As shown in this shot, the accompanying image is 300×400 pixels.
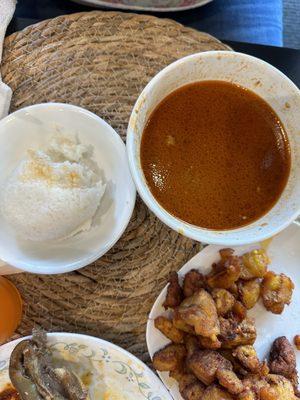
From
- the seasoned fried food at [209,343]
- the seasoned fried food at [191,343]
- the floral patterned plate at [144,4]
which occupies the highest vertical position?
the floral patterned plate at [144,4]

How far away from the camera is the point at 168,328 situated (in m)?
1.43

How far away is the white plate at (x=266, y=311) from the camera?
1462 millimetres

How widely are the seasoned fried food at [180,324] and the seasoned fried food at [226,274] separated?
0.42ft

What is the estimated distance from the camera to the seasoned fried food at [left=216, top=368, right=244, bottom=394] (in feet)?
4.40

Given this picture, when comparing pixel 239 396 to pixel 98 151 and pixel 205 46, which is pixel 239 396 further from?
pixel 205 46

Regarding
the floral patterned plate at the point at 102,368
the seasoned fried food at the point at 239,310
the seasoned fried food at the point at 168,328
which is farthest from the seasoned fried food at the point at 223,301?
the floral patterned plate at the point at 102,368

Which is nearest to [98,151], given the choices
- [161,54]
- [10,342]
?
[161,54]

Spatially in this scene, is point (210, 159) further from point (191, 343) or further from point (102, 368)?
point (102, 368)

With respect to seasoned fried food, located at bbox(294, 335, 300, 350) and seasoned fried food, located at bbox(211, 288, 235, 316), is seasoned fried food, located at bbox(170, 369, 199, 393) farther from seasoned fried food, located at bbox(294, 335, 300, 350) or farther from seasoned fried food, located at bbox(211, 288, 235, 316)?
seasoned fried food, located at bbox(294, 335, 300, 350)

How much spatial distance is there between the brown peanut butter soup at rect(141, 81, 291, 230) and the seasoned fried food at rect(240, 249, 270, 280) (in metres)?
0.27

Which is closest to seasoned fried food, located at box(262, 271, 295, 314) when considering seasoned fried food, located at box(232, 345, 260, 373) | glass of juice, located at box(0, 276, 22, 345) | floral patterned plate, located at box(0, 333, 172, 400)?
seasoned fried food, located at box(232, 345, 260, 373)

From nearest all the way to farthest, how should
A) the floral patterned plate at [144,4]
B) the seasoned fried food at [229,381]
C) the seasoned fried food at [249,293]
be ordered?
the seasoned fried food at [229,381]
the seasoned fried food at [249,293]
the floral patterned plate at [144,4]

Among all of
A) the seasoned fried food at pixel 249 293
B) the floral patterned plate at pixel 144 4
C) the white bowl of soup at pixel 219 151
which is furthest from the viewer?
the floral patterned plate at pixel 144 4

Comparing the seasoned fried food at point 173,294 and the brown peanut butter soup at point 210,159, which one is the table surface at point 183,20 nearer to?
the brown peanut butter soup at point 210,159
